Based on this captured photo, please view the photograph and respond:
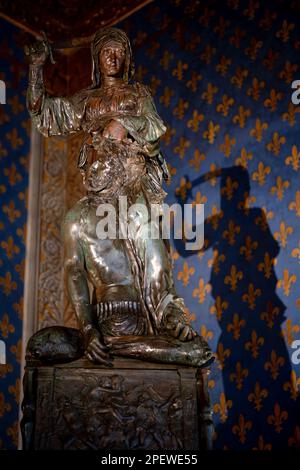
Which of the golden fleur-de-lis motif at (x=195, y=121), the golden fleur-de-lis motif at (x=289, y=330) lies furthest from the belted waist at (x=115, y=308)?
the golden fleur-de-lis motif at (x=195, y=121)

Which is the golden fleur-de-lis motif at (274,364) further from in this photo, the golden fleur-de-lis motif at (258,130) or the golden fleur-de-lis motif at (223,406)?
the golden fleur-de-lis motif at (258,130)

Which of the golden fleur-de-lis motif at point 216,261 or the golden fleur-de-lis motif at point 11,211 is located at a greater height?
the golden fleur-de-lis motif at point 11,211

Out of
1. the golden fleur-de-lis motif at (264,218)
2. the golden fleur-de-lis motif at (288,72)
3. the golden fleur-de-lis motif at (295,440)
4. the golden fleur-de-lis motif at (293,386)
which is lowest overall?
the golden fleur-de-lis motif at (295,440)

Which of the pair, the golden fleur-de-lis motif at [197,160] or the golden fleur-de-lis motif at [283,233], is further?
the golden fleur-de-lis motif at [197,160]

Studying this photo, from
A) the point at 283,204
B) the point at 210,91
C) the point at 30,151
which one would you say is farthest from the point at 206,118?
the point at 30,151

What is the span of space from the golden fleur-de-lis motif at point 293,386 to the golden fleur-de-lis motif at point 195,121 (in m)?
1.55

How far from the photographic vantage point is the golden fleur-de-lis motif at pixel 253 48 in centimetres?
395

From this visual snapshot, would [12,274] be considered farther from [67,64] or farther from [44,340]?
[44,340]

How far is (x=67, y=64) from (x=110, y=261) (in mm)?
2738

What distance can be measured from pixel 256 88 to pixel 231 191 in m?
0.59

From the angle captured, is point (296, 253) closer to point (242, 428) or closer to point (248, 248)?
point (248, 248)

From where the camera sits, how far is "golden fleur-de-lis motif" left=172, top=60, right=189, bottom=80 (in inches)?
169

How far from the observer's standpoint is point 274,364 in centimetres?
350

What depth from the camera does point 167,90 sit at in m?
4.35
